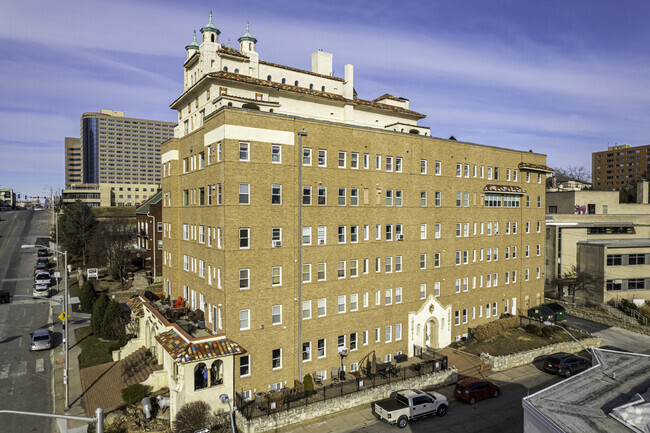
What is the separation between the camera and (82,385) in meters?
32.4

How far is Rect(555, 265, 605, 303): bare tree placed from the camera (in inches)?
2264

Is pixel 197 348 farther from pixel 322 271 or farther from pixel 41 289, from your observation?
pixel 41 289

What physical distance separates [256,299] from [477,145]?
29.8m

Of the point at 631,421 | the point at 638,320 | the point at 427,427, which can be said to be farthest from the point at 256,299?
the point at 638,320

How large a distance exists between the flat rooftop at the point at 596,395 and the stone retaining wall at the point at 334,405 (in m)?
12.5

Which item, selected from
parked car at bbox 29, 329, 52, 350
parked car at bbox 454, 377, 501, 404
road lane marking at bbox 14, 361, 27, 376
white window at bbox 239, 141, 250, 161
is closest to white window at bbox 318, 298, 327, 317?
parked car at bbox 454, 377, 501, 404

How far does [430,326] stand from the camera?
41.5 metres

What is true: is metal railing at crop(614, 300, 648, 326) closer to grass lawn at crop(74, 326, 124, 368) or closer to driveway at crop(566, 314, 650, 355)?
driveway at crop(566, 314, 650, 355)

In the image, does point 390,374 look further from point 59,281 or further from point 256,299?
point 59,281

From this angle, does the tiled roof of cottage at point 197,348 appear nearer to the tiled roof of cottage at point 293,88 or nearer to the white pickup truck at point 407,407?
the white pickup truck at point 407,407

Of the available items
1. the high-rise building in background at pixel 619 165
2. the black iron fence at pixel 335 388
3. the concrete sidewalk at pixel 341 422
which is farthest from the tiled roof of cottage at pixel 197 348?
the high-rise building in background at pixel 619 165

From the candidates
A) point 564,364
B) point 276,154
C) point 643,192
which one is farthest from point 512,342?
point 643,192

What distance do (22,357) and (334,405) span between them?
29477 millimetres

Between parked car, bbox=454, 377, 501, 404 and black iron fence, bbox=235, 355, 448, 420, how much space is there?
3.12 meters
